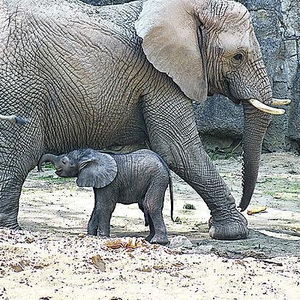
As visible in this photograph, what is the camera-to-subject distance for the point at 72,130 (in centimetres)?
799

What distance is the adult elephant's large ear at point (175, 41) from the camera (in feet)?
26.2

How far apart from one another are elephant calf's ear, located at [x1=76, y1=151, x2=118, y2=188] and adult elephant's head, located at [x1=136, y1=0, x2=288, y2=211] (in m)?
0.97

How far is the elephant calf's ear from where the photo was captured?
7.52m

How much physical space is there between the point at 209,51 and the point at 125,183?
1.51 m

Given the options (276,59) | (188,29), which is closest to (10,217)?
(188,29)

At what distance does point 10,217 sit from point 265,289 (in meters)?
3.32

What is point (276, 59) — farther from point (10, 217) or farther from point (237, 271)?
point (237, 271)

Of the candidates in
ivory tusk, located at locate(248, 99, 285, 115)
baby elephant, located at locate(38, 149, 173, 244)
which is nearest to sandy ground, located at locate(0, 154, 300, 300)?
baby elephant, located at locate(38, 149, 173, 244)

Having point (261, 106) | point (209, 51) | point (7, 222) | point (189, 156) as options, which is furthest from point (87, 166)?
point (261, 106)

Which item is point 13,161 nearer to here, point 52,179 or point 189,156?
point 189,156

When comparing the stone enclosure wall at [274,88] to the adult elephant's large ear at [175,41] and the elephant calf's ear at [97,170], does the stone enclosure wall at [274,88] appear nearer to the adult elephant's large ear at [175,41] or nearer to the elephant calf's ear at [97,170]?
the adult elephant's large ear at [175,41]

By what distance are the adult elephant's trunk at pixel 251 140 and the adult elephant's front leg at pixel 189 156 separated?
47cm

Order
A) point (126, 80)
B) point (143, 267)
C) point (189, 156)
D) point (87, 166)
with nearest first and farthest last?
point (143, 267), point (87, 166), point (126, 80), point (189, 156)

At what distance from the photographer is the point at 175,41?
8.12 metres
